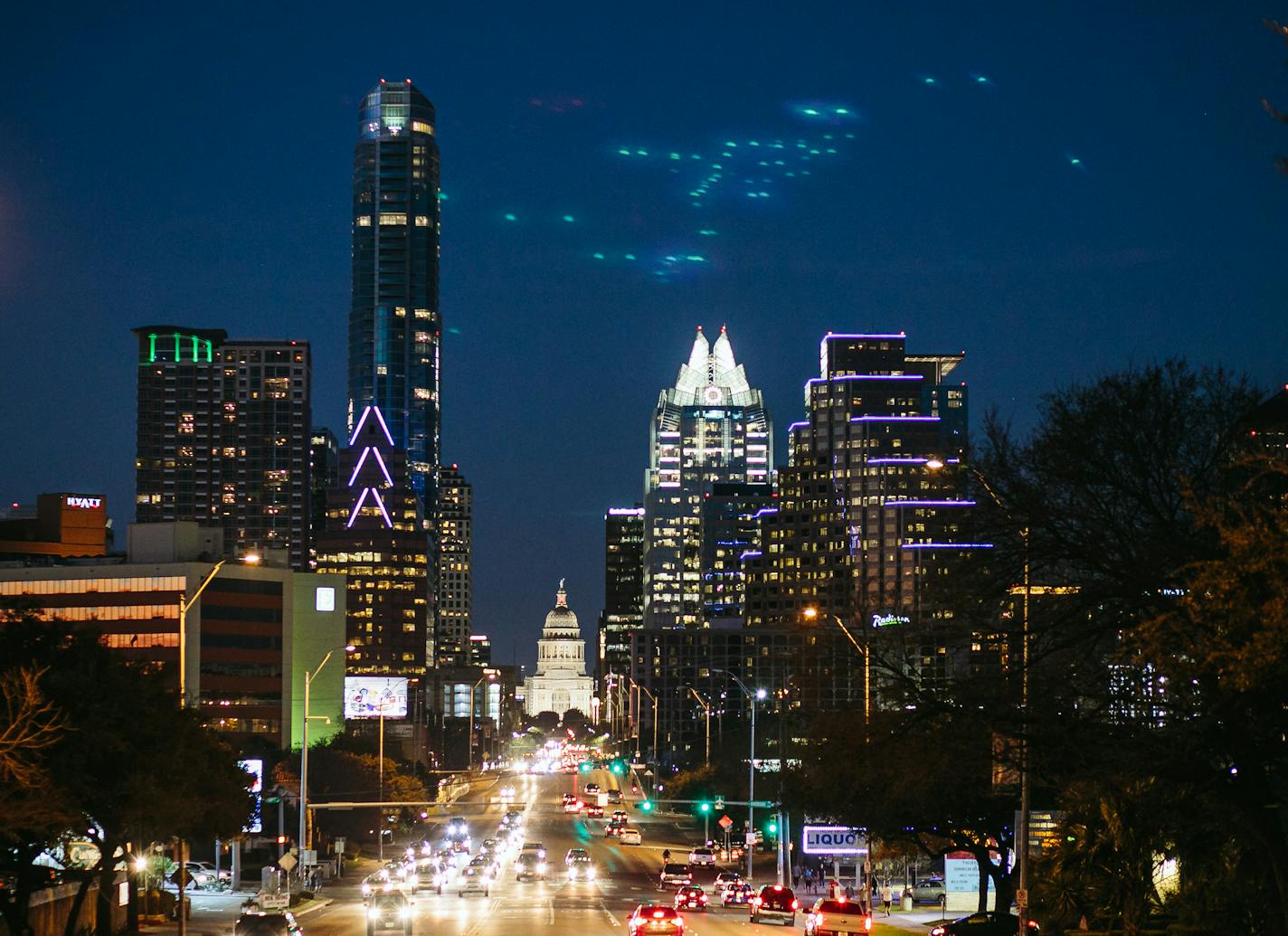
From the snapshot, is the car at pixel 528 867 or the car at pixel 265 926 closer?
the car at pixel 265 926

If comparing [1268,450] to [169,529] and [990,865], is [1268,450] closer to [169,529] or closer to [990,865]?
[990,865]

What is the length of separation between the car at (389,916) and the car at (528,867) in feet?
124

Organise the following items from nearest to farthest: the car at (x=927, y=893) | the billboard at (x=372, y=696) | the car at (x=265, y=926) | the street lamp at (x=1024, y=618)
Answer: the street lamp at (x=1024, y=618), the car at (x=265, y=926), the car at (x=927, y=893), the billboard at (x=372, y=696)

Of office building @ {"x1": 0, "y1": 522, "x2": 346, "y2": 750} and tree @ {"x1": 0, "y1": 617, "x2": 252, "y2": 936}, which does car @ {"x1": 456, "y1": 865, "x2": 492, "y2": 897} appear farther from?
office building @ {"x1": 0, "y1": 522, "x2": 346, "y2": 750}

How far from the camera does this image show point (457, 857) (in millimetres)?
102062

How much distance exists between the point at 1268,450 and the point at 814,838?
4212cm

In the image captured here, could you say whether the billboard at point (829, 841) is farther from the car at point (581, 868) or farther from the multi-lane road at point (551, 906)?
the car at point (581, 868)

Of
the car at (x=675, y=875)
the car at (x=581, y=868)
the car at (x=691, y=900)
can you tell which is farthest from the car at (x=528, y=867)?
the car at (x=691, y=900)

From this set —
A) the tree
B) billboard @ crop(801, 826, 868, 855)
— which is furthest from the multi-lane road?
the tree

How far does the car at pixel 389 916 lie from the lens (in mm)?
50312

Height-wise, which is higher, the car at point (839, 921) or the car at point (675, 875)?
the car at point (839, 921)

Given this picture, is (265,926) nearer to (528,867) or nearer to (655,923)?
(655,923)

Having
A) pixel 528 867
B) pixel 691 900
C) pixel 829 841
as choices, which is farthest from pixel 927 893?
pixel 528 867

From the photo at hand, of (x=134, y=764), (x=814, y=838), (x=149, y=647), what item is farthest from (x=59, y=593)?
(x=134, y=764)
